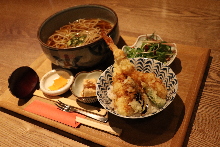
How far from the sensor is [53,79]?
159cm

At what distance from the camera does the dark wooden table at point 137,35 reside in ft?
4.02

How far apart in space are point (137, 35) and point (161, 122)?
3.67 feet

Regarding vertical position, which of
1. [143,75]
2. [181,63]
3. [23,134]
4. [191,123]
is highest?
[143,75]

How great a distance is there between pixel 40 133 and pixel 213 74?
1.34 metres

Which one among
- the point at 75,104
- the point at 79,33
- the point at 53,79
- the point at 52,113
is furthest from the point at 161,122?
the point at 79,33

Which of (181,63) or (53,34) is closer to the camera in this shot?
(181,63)

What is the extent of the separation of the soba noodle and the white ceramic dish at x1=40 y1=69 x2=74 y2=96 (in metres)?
0.22

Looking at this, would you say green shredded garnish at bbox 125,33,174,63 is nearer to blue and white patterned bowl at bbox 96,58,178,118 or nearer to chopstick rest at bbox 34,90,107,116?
blue and white patterned bowl at bbox 96,58,178,118

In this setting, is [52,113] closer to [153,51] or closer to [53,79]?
[53,79]

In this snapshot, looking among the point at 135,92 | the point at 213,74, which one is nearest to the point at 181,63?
the point at 213,74

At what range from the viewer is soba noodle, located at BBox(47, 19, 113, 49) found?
166cm

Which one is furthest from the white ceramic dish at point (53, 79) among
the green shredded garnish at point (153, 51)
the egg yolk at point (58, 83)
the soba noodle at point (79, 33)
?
the green shredded garnish at point (153, 51)

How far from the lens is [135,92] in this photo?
1.15 meters

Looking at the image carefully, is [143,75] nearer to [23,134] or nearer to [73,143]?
[73,143]
